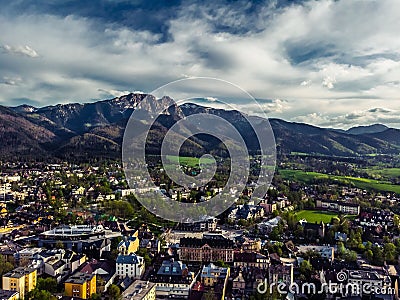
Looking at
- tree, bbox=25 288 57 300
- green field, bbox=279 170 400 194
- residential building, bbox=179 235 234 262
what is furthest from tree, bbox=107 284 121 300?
green field, bbox=279 170 400 194

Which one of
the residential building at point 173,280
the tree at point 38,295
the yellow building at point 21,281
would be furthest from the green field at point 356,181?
the tree at point 38,295

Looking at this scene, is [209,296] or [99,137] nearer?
[209,296]

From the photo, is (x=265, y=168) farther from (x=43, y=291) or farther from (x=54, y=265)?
(x=43, y=291)

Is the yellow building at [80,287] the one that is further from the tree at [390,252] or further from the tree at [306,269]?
the tree at [390,252]

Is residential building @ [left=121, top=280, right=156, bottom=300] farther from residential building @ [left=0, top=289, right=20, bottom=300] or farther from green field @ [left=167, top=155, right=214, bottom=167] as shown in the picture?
green field @ [left=167, top=155, right=214, bottom=167]

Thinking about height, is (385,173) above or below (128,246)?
above

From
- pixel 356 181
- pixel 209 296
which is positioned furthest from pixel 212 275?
pixel 356 181

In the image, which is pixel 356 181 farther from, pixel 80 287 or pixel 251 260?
pixel 80 287
